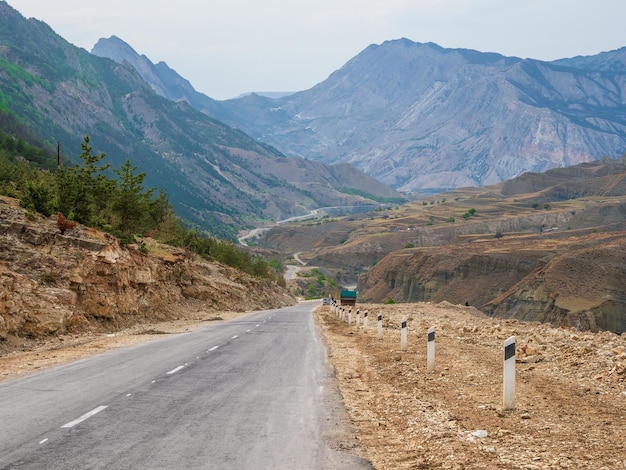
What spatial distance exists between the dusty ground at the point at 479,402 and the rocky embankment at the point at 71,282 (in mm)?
2395

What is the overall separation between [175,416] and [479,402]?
5.10 m

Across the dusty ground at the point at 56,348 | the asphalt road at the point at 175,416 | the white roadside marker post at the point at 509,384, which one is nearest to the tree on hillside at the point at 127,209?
the dusty ground at the point at 56,348

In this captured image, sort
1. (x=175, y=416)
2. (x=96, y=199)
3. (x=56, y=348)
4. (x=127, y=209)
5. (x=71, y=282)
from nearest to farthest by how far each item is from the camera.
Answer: (x=175, y=416) → (x=56, y=348) → (x=71, y=282) → (x=127, y=209) → (x=96, y=199)

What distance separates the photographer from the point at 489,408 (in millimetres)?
11039

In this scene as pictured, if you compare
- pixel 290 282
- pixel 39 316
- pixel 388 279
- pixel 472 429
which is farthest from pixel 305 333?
pixel 290 282

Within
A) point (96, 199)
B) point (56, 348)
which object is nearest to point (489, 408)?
point (56, 348)

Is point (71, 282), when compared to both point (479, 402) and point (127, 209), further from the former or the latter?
point (479, 402)

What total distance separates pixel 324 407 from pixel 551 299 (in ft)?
256

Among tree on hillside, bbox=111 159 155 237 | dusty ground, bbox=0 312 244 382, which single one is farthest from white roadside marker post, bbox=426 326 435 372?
tree on hillside, bbox=111 159 155 237

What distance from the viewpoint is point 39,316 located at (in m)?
24.7

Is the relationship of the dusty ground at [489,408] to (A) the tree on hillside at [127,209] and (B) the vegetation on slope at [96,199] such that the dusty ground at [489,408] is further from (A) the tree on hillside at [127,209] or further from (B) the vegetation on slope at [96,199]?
(A) the tree on hillside at [127,209]

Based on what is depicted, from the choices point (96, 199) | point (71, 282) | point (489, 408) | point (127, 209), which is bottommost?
point (489, 408)

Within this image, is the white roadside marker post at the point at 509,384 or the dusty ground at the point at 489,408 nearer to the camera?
the dusty ground at the point at 489,408

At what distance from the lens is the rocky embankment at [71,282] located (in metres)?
24.2
